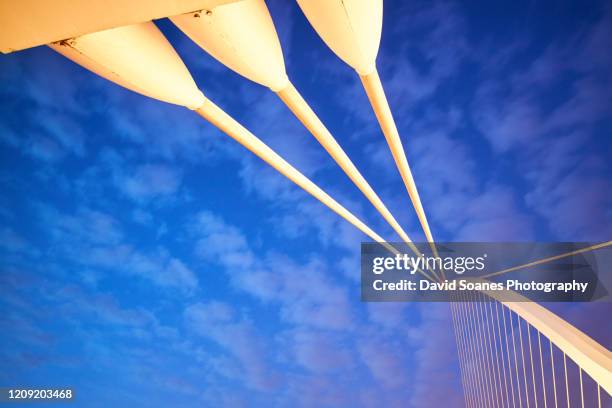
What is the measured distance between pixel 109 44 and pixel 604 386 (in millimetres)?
5296

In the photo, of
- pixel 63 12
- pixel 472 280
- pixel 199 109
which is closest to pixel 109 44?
pixel 63 12

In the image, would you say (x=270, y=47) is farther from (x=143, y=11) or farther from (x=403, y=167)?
(x=403, y=167)

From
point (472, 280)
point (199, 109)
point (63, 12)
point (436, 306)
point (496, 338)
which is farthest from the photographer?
point (436, 306)

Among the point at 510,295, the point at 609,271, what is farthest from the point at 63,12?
the point at 510,295

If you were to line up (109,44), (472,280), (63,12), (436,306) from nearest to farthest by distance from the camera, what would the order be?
(63,12) < (109,44) < (472,280) < (436,306)

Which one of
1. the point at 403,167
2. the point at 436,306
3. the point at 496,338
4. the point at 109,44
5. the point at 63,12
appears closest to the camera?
the point at 63,12

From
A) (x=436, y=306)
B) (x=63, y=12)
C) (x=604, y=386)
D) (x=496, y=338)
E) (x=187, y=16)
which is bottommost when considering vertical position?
(x=604, y=386)

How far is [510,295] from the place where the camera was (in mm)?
9492

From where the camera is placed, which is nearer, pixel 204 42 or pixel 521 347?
pixel 204 42

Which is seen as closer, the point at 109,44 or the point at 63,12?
the point at 63,12

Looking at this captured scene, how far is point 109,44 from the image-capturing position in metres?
3.22

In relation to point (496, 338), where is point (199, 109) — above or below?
above

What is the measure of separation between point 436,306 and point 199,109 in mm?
35705

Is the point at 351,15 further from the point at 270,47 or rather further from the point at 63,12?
the point at 63,12
